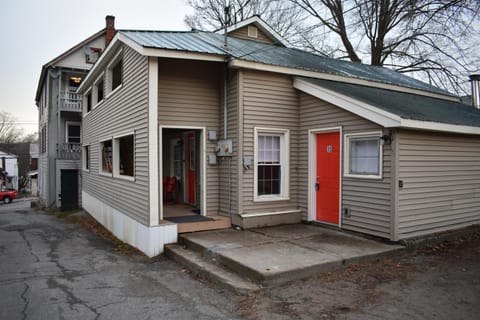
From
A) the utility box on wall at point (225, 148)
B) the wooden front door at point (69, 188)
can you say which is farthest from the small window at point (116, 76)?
the wooden front door at point (69, 188)

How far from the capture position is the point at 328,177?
8.12m

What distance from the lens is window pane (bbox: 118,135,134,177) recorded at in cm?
1045

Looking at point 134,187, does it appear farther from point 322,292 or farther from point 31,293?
point 322,292

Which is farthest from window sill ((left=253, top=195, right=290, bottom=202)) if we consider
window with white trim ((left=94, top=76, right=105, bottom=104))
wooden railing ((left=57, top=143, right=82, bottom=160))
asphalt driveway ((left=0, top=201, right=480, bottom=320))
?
wooden railing ((left=57, top=143, right=82, bottom=160))

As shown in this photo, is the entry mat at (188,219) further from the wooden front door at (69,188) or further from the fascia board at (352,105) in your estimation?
the wooden front door at (69,188)

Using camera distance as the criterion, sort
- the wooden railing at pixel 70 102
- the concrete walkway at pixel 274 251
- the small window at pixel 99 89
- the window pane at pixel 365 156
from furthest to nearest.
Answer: the wooden railing at pixel 70 102
the small window at pixel 99 89
the window pane at pixel 365 156
the concrete walkway at pixel 274 251

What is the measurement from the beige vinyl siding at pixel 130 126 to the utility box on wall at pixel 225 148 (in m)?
1.76

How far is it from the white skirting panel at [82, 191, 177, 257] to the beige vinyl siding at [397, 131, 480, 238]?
15.0 ft

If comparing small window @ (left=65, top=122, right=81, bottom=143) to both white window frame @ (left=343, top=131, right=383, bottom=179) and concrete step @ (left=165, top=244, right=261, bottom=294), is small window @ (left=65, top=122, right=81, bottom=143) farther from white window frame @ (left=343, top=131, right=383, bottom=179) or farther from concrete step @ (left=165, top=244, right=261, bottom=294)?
white window frame @ (left=343, top=131, right=383, bottom=179)

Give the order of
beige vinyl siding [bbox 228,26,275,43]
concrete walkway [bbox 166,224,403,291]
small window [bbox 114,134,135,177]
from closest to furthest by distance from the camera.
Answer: concrete walkway [bbox 166,224,403,291] < small window [bbox 114,134,135,177] < beige vinyl siding [bbox 228,26,275,43]

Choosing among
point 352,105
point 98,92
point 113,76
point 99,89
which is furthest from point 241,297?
point 98,92

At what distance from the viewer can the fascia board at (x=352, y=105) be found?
253 inches

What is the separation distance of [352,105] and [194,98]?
3.55m

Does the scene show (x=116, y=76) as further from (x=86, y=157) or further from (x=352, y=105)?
(x=352, y=105)
